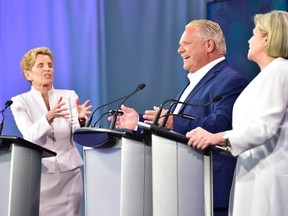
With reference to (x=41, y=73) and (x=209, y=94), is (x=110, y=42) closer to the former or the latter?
(x=41, y=73)

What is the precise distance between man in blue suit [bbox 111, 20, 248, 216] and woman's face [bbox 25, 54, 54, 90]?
3.28ft

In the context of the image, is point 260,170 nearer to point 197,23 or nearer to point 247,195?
point 247,195

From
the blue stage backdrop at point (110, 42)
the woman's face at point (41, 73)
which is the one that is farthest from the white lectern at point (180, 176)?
the blue stage backdrop at point (110, 42)

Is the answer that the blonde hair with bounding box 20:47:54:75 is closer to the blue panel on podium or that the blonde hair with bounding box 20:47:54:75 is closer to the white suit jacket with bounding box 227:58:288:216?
the blue panel on podium

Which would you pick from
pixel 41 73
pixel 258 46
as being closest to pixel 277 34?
pixel 258 46

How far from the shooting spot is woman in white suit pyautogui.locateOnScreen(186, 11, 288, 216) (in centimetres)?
217

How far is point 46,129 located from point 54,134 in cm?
16

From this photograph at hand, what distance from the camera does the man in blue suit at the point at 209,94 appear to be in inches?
106

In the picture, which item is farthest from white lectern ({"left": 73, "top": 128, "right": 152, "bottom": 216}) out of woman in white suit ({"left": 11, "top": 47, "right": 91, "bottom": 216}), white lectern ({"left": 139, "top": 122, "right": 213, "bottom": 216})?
woman in white suit ({"left": 11, "top": 47, "right": 91, "bottom": 216})

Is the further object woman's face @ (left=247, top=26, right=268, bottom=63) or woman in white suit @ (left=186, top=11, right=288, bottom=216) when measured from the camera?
woman's face @ (left=247, top=26, right=268, bottom=63)

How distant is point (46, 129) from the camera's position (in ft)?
12.6

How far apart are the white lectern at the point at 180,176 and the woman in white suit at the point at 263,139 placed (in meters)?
0.07

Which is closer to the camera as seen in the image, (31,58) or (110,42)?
(31,58)

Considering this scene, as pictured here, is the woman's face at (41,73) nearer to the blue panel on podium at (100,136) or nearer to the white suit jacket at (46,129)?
the white suit jacket at (46,129)
